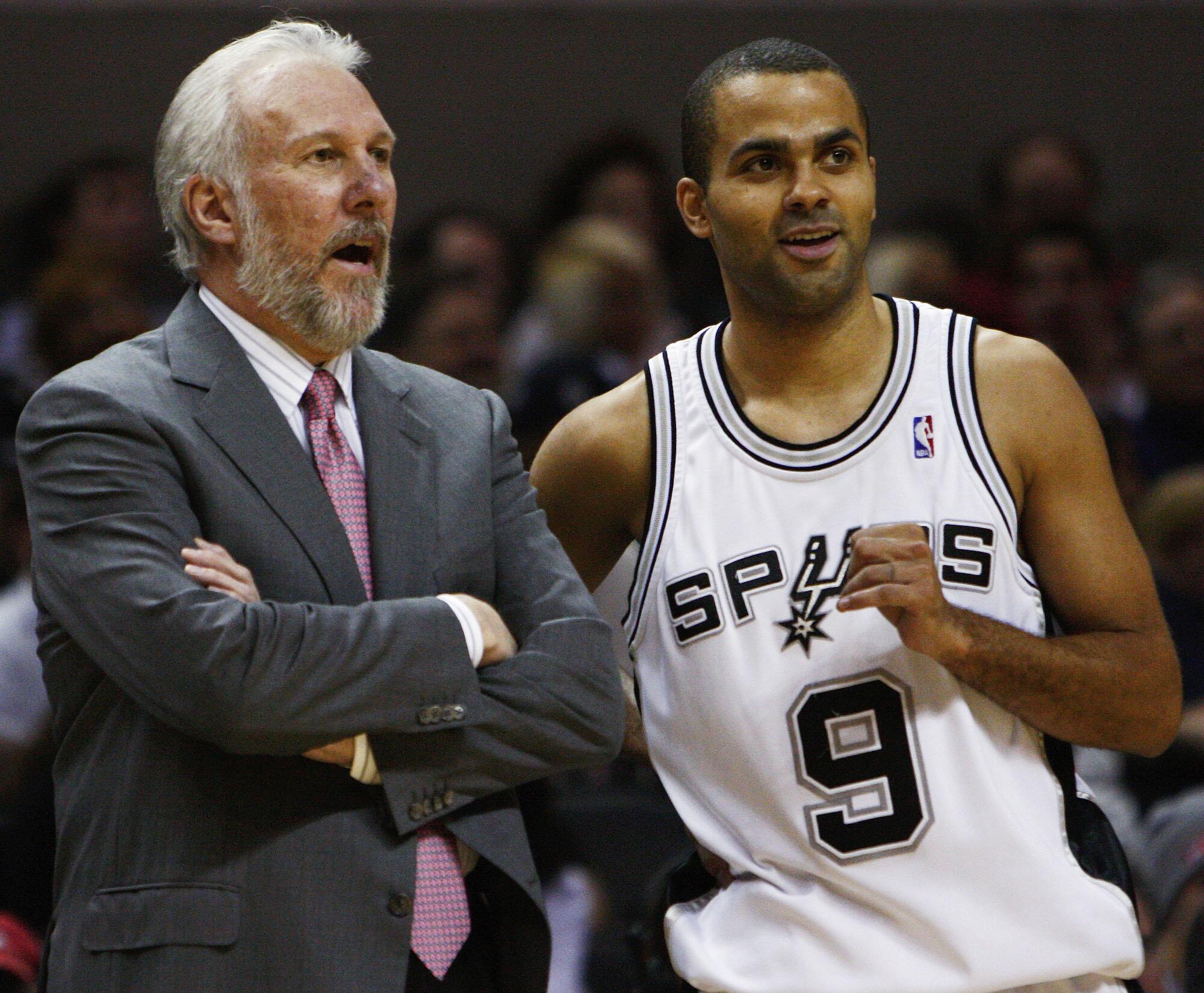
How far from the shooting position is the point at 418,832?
9.74 ft

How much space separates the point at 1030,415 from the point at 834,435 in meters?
0.33

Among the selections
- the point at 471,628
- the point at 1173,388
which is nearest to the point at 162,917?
the point at 471,628

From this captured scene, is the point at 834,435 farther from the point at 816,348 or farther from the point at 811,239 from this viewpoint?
the point at 811,239

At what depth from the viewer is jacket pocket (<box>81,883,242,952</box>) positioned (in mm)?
2783

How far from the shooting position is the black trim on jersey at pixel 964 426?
3.25 meters

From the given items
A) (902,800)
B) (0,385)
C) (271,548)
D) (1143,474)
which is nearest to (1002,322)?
(1143,474)

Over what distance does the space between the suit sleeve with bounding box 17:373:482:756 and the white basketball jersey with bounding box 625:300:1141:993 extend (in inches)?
21.1

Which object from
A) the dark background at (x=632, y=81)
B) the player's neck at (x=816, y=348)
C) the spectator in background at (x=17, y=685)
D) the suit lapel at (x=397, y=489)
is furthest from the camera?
the dark background at (x=632, y=81)

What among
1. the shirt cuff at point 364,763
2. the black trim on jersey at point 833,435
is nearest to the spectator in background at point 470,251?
the black trim on jersey at point 833,435

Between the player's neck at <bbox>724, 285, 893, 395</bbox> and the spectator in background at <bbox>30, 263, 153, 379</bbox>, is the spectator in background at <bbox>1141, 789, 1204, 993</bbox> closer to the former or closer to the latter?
the player's neck at <bbox>724, 285, 893, 395</bbox>

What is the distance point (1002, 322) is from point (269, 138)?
4207 mm

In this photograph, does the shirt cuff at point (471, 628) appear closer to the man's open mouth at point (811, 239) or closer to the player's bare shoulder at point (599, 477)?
the player's bare shoulder at point (599, 477)

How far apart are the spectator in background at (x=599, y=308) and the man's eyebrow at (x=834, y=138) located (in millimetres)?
3323

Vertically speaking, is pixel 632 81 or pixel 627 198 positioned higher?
pixel 632 81
